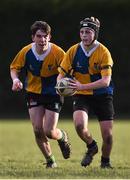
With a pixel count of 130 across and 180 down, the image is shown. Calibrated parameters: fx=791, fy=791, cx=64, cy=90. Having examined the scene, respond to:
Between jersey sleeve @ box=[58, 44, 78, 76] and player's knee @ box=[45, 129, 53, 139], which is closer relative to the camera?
jersey sleeve @ box=[58, 44, 78, 76]

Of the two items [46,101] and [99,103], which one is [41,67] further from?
[99,103]

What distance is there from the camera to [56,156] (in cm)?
1380

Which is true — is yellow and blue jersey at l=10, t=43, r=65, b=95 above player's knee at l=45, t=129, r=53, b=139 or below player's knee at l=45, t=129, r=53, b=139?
above

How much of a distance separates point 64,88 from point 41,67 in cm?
94

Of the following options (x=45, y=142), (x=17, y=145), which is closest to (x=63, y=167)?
(x=45, y=142)

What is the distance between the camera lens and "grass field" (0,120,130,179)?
960 cm

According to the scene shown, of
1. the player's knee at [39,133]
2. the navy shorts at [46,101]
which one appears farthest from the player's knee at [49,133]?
the navy shorts at [46,101]

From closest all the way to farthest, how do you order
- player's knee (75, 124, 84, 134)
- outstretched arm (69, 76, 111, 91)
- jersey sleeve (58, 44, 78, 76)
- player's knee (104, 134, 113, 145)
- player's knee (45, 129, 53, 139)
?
outstretched arm (69, 76, 111, 91) → player's knee (75, 124, 84, 134) → jersey sleeve (58, 44, 78, 76) → player's knee (104, 134, 113, 145) → player's knee (45, 129, 53, 139)

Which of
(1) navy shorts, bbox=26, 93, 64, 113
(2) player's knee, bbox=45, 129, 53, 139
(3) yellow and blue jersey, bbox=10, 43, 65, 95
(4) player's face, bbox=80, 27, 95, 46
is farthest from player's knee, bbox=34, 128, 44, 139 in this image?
(4) player's face, bbox=80, 27, 95, 46

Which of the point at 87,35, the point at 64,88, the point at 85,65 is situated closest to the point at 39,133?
the point at 64,88

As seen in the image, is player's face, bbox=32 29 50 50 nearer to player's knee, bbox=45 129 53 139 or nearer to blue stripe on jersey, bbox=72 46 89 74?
blue stripe on jersey, bbox=72 46 89 74

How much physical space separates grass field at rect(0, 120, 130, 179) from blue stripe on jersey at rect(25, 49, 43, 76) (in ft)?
4.38

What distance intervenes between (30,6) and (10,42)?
150cm

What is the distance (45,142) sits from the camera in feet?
36.7
